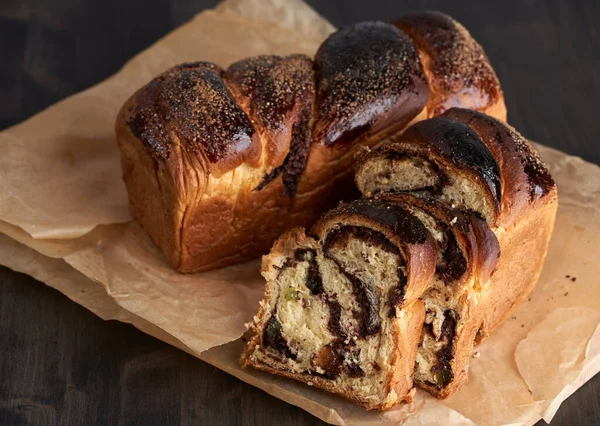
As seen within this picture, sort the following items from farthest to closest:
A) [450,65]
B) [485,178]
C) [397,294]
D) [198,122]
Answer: [450,65]
[198,122]
[485,178]
[397,294]

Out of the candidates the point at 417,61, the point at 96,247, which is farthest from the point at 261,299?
the point at 417,61

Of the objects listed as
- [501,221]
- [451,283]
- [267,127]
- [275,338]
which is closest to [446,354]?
[451,283]

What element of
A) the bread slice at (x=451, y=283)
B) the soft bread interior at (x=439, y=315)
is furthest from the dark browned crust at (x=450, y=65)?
the soft bread interior at (x=439, y=315)

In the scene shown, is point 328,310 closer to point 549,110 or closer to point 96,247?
point 96,247

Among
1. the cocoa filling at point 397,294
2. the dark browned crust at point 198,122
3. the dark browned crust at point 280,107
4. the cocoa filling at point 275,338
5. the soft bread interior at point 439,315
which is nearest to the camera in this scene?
the cocoa filling at point 397,294

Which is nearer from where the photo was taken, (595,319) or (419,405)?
(419,405)

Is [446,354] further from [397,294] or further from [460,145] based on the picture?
[460,145]

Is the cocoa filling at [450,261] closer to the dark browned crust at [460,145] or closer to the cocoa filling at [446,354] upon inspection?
the cocoa filling at [446,354]
